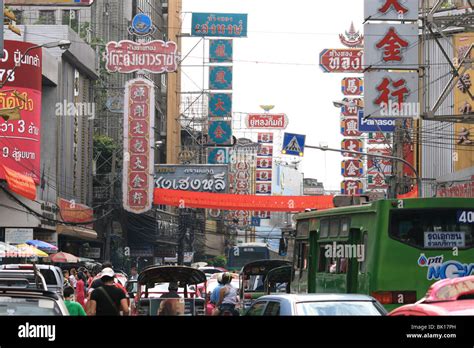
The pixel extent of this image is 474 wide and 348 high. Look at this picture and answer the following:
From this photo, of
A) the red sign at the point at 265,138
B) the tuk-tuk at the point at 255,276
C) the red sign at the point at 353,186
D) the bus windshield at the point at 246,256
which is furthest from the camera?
the red sign at the point at 265,138

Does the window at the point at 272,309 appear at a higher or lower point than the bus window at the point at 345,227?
lower

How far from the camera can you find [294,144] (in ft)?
147

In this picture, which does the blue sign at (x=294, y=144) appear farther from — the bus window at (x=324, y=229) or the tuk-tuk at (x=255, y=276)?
the bus window at (x=324, y=229)

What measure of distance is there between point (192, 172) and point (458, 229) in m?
57.3

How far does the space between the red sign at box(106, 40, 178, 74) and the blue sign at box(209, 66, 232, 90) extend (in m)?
17.0

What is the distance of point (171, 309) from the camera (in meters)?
15.7

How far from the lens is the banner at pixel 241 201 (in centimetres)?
5888

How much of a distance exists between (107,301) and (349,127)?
46741 millimetres

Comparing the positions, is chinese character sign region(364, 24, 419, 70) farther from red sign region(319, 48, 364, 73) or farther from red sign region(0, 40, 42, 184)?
red sign region(0, 40, 42, 184)

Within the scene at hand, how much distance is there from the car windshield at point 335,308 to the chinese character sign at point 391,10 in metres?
26.7

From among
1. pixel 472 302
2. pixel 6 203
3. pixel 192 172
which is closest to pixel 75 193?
pixel 6 203

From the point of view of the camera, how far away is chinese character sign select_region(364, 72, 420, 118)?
3675 centimetres

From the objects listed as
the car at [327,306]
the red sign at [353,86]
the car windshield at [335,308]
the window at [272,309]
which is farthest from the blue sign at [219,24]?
the car windshield at [335,308]
